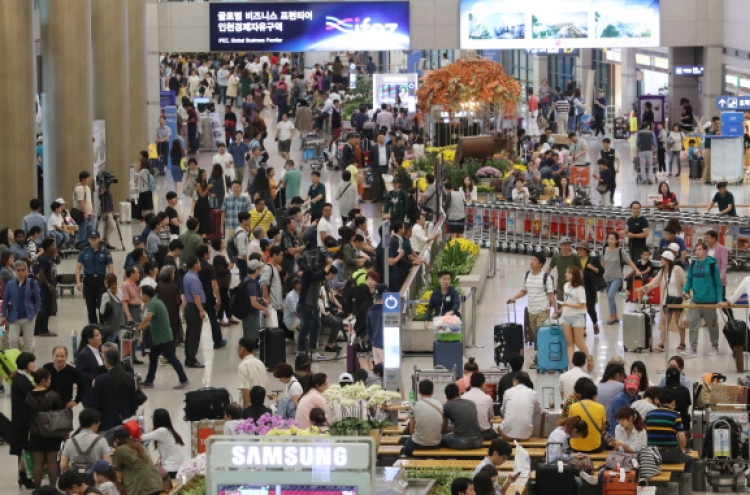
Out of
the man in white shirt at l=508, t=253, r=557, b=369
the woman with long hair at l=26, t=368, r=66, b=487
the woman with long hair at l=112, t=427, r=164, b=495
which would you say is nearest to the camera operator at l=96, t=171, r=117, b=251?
the man in white shirt at l=508, t=253, r=557, b=369

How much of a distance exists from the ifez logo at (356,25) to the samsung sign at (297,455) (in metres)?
34.1

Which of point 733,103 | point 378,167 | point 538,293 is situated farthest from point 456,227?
point 733,103

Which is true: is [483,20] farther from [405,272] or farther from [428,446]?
[428,446]

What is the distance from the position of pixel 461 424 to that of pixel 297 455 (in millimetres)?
6245

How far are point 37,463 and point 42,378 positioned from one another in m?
0.78

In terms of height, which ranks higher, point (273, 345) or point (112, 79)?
point (112, 79)

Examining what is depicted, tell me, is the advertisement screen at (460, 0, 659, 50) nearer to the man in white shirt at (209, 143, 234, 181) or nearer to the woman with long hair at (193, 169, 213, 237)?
the man in white shirt at (209, 143, 234, 181)

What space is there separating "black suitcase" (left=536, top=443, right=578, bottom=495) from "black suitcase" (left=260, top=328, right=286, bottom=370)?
580 centimetres

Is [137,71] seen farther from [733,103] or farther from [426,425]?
[426,425]

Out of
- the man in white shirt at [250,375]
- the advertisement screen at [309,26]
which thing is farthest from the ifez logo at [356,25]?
the man in white shirt at [250,375]

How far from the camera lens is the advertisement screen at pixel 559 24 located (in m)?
43.6

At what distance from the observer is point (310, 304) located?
20781 mm

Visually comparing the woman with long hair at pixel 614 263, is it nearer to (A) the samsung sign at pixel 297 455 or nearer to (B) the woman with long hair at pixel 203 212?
(B) the woman with long hair at pixel 203 212

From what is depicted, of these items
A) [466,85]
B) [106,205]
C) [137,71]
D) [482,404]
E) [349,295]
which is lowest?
[482,404]
